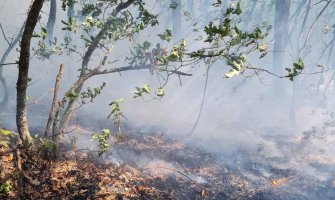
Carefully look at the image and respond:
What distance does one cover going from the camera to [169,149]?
11719 mm

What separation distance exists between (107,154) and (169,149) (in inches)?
133

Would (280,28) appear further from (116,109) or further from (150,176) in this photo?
(116,109)

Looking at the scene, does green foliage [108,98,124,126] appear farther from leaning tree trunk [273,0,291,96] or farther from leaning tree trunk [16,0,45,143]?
leaning tree trunk [273,0,291,96]

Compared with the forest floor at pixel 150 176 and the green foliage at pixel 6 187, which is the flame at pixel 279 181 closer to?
the forest floor at pixel 150 176

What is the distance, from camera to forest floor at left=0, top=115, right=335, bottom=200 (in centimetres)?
560

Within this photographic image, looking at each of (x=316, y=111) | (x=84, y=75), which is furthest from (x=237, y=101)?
(x=84, y=75)

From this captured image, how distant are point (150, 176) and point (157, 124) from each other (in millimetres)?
7705

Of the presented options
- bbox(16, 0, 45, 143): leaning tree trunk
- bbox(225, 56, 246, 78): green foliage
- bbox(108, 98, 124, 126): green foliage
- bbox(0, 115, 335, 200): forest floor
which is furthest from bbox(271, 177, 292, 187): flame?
bbox(16, 0, 45, 143): leaning tree trunk

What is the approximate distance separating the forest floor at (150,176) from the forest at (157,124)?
36 mm

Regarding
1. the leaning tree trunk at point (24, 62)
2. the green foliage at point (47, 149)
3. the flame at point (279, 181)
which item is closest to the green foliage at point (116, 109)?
the green foliage at point (47, 149)

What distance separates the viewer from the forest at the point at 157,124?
17.4 ft

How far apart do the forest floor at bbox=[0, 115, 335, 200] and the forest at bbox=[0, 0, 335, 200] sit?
0.12ft

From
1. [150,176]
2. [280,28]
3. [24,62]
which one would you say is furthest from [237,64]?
[280,28]

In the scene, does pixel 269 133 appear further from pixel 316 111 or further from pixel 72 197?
pixel 72 197
